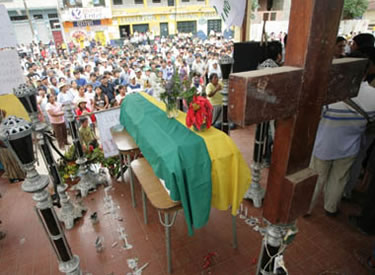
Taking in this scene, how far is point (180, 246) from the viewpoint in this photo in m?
3.03

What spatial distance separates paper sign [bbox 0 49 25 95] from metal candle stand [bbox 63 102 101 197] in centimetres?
83

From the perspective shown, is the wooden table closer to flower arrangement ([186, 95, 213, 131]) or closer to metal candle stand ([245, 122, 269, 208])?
flower arrangement ([186, 95, 213, 131])

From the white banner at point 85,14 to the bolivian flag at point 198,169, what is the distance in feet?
84.1

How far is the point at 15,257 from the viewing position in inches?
119

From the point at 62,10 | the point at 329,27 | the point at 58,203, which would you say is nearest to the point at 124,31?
the point at 62,10

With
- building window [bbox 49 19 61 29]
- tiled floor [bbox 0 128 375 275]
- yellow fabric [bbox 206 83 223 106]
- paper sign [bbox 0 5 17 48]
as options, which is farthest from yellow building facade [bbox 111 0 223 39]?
tiled floor [bbox 0 128 375 275]

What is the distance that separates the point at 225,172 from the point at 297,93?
1.62 meters

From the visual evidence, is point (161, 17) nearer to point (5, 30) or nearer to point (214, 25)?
point (214, 25)

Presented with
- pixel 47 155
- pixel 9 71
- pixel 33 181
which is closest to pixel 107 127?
pixel 47 155

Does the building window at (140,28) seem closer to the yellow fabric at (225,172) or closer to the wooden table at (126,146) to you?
the wooden table at (126,146)

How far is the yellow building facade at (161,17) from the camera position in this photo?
1002 inches

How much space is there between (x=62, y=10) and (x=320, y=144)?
2765 cm

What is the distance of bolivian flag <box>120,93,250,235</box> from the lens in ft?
7.87

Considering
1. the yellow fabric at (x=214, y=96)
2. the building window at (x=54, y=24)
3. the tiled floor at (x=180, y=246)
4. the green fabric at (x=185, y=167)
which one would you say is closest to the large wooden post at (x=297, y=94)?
the green fabric at (x=185, y=167)
